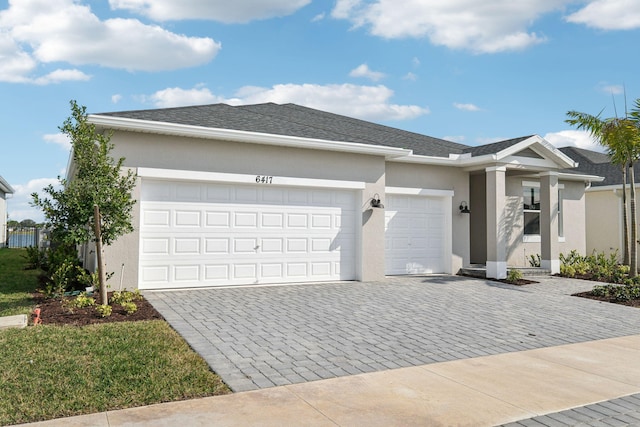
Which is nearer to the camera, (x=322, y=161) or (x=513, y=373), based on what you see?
(x=513, y=373)

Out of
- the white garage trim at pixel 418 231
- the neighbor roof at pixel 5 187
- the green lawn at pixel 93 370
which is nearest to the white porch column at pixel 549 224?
the white garage trim at pixel 418 231

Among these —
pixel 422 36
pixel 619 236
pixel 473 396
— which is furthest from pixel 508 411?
pixel 619 236

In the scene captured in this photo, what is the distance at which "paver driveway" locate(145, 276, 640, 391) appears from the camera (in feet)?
19.3

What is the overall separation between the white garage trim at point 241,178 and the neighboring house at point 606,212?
12.9 meters

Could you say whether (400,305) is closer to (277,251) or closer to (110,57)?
(277,251)

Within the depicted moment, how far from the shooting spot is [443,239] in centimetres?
1509

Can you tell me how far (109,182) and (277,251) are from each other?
175 inches

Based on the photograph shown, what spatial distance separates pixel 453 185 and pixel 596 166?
1070 cm

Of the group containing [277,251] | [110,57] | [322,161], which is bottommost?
[277,251]

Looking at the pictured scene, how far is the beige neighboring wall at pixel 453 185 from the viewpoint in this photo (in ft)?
47.6

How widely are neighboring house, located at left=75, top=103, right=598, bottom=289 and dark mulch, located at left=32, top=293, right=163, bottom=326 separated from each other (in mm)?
1667

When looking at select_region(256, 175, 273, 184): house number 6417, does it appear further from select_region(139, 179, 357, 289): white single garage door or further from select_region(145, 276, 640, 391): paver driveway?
select_region(145, 276, 640, 391): paver driveway

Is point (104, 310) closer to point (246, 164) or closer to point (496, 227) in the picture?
point (246, 164)

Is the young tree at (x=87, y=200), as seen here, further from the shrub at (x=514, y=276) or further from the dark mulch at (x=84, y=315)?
the shrub at (x=514, y=276)
